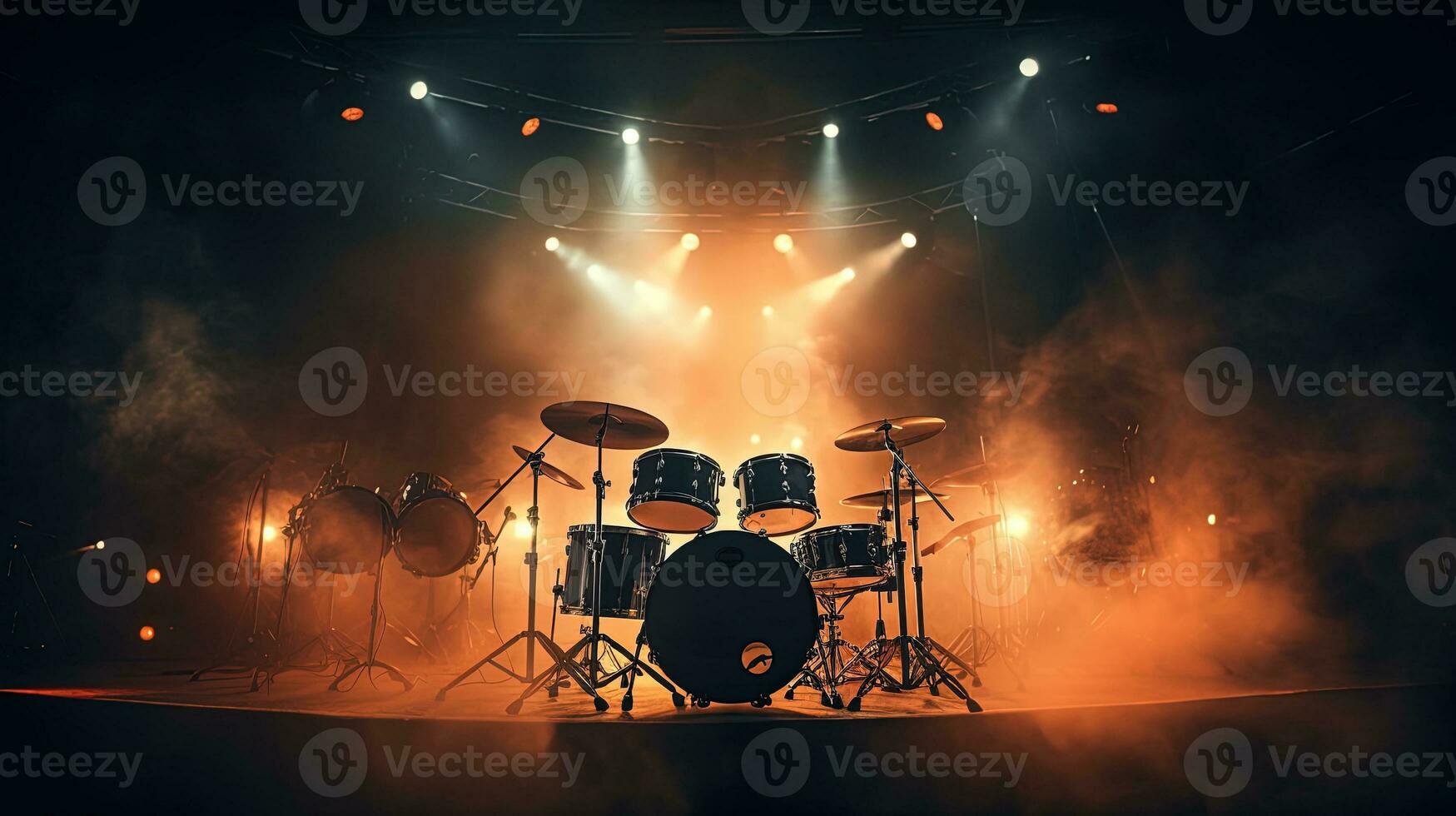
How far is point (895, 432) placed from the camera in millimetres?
4430

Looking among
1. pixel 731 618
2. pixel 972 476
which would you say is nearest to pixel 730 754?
pixel 731 618

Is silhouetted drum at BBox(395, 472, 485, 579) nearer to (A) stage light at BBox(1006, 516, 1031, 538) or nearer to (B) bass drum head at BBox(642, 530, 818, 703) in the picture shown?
(B) bass drum head at BBox(642, 530, 818, 703)

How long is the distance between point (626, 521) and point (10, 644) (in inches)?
192

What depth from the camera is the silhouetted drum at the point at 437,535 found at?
4.67 metres

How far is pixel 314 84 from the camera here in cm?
654

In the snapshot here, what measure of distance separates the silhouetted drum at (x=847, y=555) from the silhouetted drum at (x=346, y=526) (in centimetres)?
270

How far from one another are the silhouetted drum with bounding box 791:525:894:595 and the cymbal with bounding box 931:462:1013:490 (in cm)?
99

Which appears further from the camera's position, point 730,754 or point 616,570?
point 616,570

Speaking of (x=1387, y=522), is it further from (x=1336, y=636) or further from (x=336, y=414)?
(x=336, y=414)

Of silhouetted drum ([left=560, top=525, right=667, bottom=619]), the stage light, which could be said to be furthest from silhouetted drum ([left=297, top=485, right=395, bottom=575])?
the stage light

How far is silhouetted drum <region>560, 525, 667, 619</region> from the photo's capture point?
4.30 meters

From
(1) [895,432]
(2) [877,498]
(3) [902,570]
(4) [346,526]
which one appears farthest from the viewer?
(2) [877,498]

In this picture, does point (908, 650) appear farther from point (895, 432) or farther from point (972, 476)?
point (972, 476)

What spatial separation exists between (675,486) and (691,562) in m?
0.82
